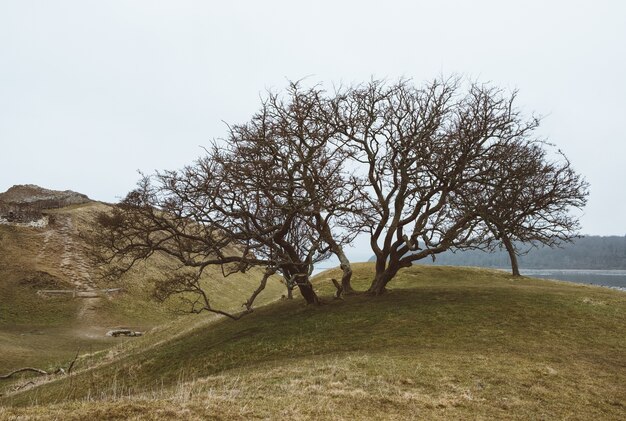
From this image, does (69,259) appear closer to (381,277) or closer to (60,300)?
(60,300)

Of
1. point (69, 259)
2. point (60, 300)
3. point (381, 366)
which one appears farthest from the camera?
Answer: point (69, 259)

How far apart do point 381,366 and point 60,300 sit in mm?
48355

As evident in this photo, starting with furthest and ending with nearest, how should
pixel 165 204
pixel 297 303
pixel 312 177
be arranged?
pixel 297 303
pixel 312 177
pixel 165 204

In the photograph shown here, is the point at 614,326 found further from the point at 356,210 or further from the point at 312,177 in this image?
the point at 312,177

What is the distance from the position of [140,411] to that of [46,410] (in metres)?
1.82

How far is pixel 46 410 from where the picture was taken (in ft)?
28.3

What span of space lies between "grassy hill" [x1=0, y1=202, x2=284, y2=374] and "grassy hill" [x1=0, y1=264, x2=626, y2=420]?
376 inches

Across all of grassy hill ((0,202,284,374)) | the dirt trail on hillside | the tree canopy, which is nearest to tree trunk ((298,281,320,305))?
the tree canopy

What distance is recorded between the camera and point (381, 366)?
15500mm

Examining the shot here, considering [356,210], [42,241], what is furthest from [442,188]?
[42,241]

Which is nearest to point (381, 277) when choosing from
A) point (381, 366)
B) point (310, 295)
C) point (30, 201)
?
point (310, 295)

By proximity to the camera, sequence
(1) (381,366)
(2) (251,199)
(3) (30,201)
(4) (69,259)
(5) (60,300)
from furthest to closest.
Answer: (3) (30,201) → (4) (69,259) → (5) (60,300) → (2) (251,199) → (1) (381,366)

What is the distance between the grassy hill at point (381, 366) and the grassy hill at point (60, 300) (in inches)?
376

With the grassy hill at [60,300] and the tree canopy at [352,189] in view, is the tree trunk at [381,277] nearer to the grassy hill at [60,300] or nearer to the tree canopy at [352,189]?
the tree canopy at [352,189]
